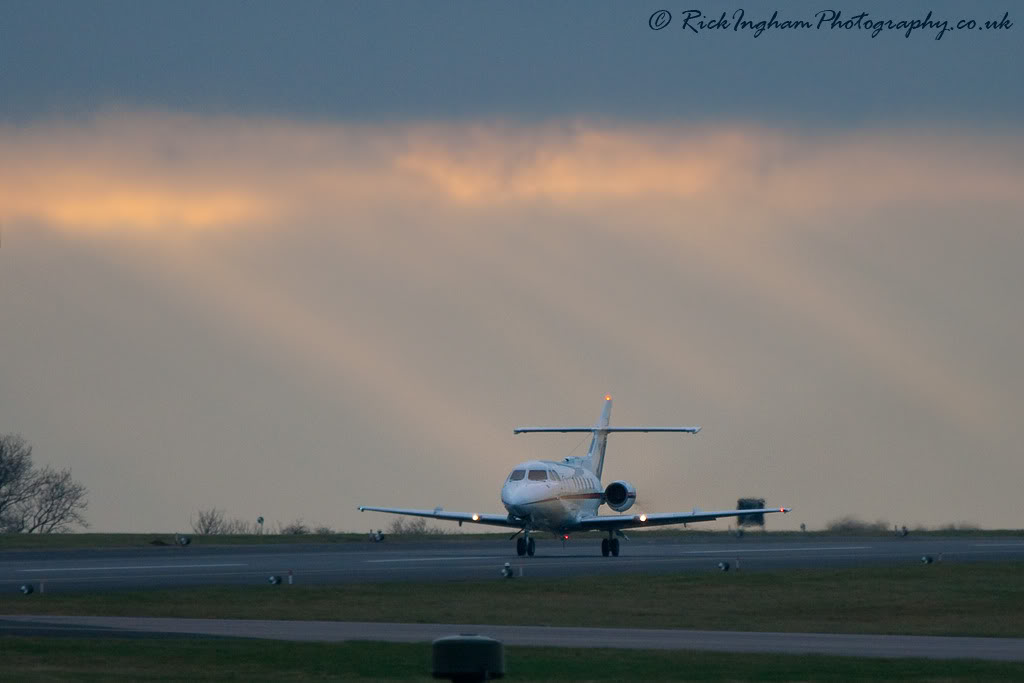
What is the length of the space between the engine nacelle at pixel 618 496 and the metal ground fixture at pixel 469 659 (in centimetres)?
5529

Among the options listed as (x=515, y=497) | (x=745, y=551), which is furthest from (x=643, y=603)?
(x=745, y=551)

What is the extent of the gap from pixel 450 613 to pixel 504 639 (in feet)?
18.8

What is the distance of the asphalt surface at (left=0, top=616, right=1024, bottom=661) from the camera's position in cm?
2475

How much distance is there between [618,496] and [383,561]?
41.2 ft

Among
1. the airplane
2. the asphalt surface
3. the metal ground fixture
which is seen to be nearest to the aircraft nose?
the airplane

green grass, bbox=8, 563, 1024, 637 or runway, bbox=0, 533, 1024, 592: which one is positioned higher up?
runway, bbox=0, 533, 1024, 592

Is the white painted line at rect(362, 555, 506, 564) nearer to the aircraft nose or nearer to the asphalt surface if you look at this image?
the aircraft nose

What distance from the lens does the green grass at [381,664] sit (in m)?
20.8

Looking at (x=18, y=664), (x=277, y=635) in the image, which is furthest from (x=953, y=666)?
(x=18, y=664)

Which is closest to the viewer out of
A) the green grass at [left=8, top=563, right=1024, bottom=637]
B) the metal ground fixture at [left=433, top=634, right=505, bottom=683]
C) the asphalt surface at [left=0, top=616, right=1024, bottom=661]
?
the metal ground fixture at [left=433, top=634, right=505, bottom=683]

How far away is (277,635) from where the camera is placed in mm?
26500

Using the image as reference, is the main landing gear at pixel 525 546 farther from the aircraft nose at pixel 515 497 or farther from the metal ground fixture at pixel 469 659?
the metal ground fixture at pixel 469 659

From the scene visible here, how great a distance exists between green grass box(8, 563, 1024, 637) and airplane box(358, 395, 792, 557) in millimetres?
15826

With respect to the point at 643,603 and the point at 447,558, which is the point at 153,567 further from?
the point at 643,603
